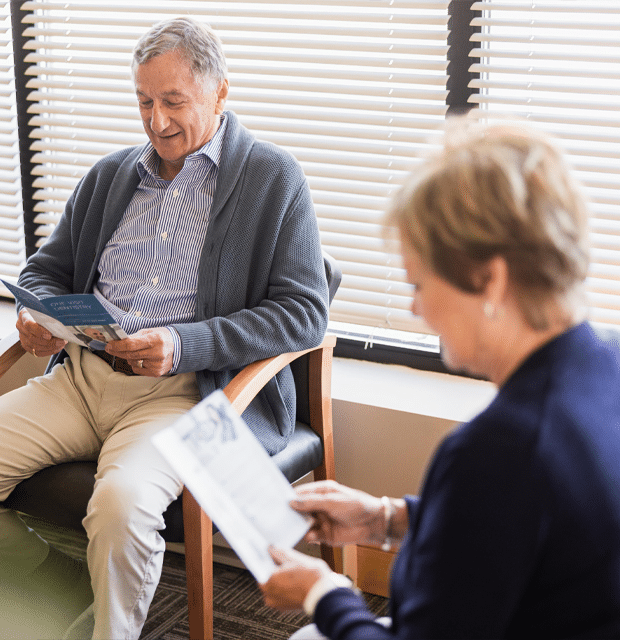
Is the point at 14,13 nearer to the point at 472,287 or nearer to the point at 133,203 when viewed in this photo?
the point at 133,203

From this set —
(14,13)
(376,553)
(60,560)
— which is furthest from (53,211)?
(376,553)

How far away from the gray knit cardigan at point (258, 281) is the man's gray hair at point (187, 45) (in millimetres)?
183

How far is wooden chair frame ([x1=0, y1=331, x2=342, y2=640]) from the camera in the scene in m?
1.76

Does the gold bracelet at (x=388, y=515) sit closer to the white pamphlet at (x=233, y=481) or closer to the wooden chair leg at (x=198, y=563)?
the white pamphlet at (x=233, y=481)

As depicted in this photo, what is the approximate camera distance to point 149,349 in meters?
1.86

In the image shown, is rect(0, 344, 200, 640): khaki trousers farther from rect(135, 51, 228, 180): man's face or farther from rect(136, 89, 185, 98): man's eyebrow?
rect(136, 89, 185, 98): man's eyebrow

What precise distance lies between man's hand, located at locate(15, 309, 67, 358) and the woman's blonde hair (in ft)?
4.57

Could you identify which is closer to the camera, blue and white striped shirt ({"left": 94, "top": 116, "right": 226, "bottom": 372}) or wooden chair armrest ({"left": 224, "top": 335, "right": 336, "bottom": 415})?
wooden chair armrest ({"left": 224, "top": 335, "right": 336, "bottom": 415})

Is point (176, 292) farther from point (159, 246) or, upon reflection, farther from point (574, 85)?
point (574, 85)

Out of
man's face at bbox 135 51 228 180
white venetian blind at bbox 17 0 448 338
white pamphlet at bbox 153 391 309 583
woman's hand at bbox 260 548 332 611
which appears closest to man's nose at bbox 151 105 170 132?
man's face at bbox 135 51 228 180

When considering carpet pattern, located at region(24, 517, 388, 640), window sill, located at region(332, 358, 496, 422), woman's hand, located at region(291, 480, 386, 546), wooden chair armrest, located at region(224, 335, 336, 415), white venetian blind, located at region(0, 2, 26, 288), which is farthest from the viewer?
white venetian blind, located at region(0, 2, 26, 288)

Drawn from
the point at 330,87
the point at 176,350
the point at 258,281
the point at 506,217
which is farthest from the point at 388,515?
the point at 330,87

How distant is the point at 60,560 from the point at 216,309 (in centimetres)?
87

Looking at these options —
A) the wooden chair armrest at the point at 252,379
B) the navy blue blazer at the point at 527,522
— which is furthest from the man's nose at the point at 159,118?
the navy blue blazer at the point at 527,522
